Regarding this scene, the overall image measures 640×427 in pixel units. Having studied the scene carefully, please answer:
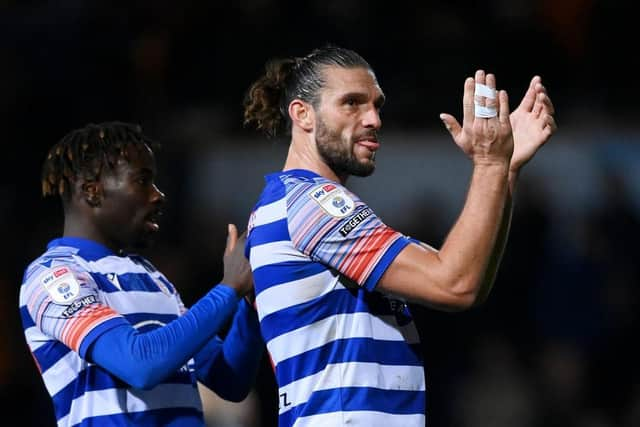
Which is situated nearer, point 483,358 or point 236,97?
point 483,358

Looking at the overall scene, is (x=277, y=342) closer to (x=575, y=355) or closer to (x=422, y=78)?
(x=575, y=355)

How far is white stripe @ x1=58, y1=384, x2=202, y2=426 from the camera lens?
3861 millimetres

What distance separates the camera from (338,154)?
3590 millimetres

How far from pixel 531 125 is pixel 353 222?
0.62 meters

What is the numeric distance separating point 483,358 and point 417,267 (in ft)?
12.9

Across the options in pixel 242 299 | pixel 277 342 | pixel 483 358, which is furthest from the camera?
pixel 483 358

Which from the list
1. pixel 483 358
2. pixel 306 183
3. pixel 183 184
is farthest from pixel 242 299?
pixel 183 184

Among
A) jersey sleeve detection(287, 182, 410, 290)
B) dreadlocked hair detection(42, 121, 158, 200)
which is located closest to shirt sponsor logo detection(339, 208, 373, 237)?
jersey sleeve detection(287, 182, 410, 290)

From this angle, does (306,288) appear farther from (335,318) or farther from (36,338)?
(36,338)

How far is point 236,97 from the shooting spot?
8320 mm

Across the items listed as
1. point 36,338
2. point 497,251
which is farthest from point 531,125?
point 36,338

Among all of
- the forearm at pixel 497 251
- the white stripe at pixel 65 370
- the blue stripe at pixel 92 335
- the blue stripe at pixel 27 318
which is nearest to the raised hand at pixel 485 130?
the forearm at pixel 497 251

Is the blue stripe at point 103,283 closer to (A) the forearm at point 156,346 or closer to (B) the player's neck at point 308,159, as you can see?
(A) the forearm at point 156,346

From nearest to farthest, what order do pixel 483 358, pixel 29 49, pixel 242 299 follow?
pixel 242 299 < pixel 483 358 < pixel 29 49
